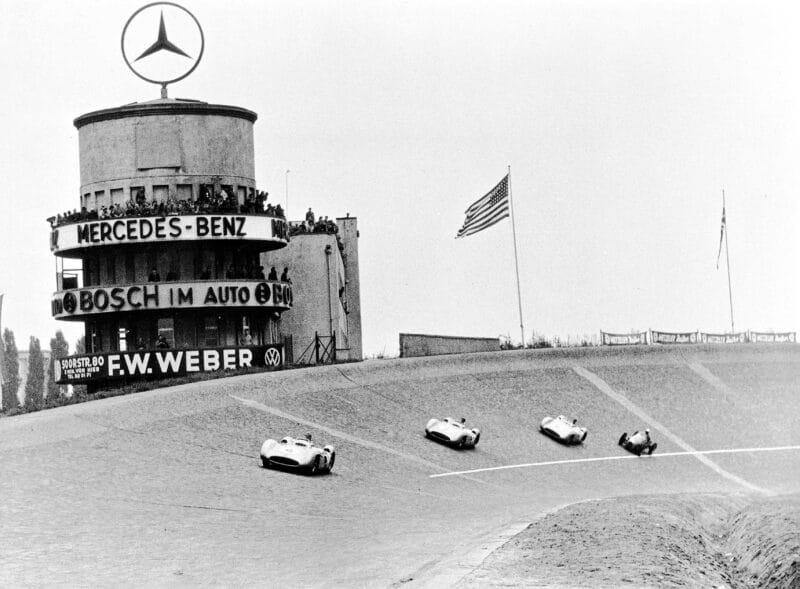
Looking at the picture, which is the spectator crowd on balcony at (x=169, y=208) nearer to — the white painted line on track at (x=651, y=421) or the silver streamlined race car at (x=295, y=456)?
the white painted line on track at (x=651, y=421)

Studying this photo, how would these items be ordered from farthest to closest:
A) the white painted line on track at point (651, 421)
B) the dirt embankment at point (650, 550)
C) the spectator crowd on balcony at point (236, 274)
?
the spectator crowd on balcony at point (236, 274) < the white painted line on track at point (651, 421) < the dirt embankment at point (650, 550)

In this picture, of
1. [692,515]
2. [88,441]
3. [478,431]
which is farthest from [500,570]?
[478,431]

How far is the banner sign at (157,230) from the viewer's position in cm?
7894

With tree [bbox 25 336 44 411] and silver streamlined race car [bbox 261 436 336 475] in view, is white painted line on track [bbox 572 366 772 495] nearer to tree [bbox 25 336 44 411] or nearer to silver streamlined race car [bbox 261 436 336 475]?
silver streamlined race car [bbox 261 436 336 475]

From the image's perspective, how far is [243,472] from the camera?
43.8 m

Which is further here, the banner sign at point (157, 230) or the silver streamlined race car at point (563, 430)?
the banner sign at point (157, 230)

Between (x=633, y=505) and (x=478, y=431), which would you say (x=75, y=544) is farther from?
(x=478, y=431)

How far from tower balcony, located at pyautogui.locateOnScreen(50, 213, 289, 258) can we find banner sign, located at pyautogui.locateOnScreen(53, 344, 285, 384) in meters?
6.32

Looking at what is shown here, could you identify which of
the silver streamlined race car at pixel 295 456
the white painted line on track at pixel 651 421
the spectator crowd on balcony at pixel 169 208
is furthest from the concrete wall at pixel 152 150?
the silver streamlined race car at pixel 295 456

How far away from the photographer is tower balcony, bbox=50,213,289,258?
259 ft

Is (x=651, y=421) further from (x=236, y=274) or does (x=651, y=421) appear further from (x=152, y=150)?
(x=152, y=150)

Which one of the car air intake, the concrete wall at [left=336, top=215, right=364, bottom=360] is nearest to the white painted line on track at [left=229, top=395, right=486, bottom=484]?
the car air intake

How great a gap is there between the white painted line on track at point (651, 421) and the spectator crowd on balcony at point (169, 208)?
22.2m

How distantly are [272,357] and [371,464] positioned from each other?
31773 millimetres
